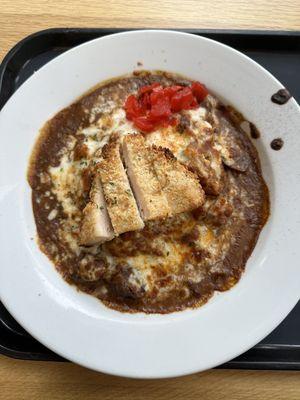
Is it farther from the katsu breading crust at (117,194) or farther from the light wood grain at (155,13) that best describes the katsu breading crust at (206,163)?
the light wood grain at (155,13)

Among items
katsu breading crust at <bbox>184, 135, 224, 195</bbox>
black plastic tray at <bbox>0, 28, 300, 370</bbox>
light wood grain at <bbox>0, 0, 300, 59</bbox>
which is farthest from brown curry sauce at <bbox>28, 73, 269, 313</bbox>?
light wood grain at <bbox>0, 0, 300, 59</bbox>

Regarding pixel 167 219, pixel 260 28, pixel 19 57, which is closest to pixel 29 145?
pixel 19 57

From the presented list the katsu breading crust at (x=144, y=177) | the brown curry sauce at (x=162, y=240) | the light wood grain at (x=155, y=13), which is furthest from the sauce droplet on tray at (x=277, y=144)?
the light wood grain at (x=155, y=13)

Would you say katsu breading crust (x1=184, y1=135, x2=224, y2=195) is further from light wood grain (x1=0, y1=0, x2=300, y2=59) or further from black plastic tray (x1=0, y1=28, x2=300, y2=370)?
light wood grain (x1=0, y1=0, x2=300, y2=59)

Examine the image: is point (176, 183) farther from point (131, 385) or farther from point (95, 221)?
point (131, 385)

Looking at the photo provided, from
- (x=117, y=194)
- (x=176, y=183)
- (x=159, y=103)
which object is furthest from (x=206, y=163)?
(x=117, y=194)
